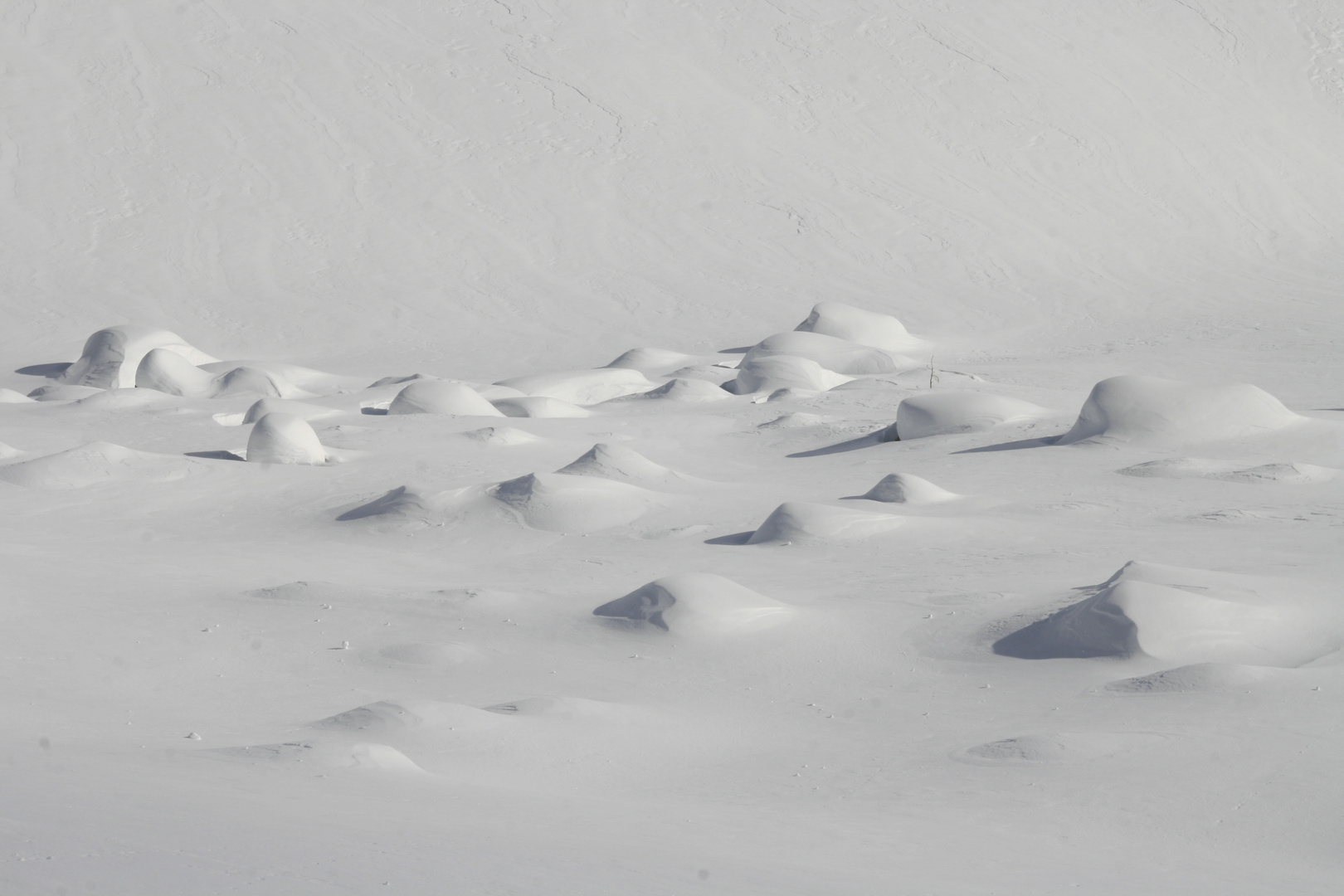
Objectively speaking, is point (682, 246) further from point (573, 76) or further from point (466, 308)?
point (573, 76)

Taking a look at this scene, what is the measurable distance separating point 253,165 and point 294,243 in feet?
9.34

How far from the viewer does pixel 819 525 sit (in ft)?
27.9

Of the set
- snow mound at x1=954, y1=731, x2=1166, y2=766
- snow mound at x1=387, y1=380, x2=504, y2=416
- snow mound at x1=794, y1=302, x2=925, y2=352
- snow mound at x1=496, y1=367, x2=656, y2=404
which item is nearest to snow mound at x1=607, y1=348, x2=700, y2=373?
snow mound at x1=496, y1=367, x2=656, y2=404

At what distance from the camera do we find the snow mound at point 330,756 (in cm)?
447

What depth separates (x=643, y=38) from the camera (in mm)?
31781

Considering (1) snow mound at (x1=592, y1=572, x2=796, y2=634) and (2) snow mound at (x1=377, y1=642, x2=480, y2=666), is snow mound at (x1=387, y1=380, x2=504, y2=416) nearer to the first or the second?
(1) snow mound at (x1=592, y1=572, x2=796, y2=634)

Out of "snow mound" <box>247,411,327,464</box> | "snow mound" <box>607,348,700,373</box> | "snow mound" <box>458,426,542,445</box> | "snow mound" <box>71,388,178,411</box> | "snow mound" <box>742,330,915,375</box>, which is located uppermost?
"snow mound" <box>247,411,327,464</box>

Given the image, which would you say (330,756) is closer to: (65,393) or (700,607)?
(700,607)

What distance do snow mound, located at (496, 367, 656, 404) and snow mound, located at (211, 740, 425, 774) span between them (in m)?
11.5

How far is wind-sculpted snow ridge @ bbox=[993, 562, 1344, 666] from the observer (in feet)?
19.3

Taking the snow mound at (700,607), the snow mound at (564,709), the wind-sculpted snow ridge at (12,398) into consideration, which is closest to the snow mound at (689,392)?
the wind-sculpted snow ridge at (12,398)

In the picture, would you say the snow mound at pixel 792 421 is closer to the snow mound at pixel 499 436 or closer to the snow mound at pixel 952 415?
the snow mound at pixel 952 415

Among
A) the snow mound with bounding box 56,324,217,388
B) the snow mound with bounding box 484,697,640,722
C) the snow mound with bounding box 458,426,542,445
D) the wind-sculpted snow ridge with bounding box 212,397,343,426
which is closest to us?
the snow mound with bounding box 484,697,640,722

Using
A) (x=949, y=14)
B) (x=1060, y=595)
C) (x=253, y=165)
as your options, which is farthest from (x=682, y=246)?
(x=1060, y=595)
